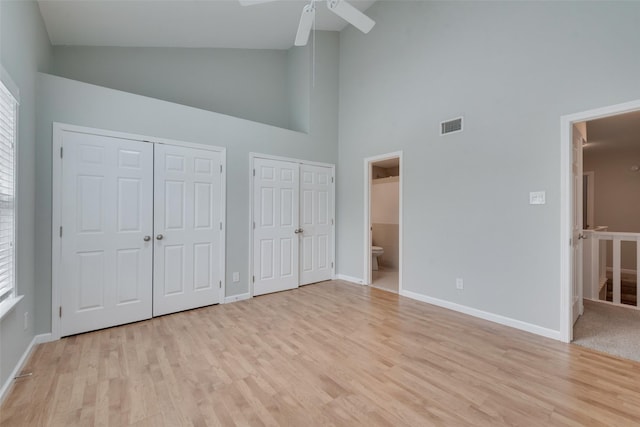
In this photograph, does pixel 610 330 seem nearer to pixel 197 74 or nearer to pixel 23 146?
pixel 23 146

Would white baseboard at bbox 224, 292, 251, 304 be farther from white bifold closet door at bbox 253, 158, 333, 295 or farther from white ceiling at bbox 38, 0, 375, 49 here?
white ceiling at bbox 38, 0, 375, 49

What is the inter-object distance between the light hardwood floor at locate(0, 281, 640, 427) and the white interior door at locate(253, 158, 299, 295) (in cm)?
113

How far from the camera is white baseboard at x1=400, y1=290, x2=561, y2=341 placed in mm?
2764

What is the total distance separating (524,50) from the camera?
289 cm

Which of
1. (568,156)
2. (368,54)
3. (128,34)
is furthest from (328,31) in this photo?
(568,156)

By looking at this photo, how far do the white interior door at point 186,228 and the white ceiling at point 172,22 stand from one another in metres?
1.50

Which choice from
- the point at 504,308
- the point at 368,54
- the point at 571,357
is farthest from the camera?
the point at 368,54

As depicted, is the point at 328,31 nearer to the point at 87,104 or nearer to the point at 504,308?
the point at 87,104

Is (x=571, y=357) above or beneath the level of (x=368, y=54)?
beneath

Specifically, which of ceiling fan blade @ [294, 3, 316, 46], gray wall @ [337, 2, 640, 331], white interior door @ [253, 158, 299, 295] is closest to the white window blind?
ceiling fan blade @ [294, 3, 316, 46]

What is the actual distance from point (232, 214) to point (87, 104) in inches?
74.6

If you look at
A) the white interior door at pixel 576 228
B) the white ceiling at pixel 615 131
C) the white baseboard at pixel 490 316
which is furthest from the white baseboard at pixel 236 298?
the white ceiling at pixel 615 131

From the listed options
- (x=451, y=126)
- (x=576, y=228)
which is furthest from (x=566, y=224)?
(x=451, y=126)

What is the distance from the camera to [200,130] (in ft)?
11.6
